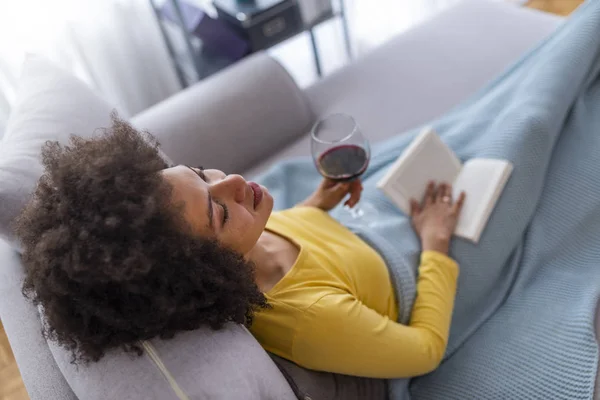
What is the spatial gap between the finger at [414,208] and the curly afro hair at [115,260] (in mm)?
589

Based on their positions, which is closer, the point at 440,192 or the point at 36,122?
the point at 36,122

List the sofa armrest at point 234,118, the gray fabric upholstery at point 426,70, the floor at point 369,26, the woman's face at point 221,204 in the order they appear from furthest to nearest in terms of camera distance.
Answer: the floor at point 369,26
the gray fabric upholstery at point 426,70
the sofa armrest at point 234,118
the woman's face at point 221,204

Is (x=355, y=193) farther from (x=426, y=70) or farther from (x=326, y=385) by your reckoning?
(x=426, y=70)

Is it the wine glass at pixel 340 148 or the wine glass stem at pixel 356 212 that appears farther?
the wine glass stem at pixel 356 212

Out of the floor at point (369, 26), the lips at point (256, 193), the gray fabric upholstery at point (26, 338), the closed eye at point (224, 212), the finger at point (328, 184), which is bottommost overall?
the floor at point (369, 26)

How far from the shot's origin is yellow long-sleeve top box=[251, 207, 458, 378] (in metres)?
0.85

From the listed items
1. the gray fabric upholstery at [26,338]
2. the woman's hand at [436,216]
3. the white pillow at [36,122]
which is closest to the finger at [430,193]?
the woman's hand at [436,216]

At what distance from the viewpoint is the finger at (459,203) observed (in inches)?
46.4

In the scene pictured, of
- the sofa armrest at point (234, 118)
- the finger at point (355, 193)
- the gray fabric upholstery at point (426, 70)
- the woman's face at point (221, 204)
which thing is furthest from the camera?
the gray fabric upholstery at point (426, 70)

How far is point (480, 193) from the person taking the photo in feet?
3.85

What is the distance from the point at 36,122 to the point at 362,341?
77cm

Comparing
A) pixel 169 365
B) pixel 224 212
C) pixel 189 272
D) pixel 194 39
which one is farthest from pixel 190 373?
pixel 194 39

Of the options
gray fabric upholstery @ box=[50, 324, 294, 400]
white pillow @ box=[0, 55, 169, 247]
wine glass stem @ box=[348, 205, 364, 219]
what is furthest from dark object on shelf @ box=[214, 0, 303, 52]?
gray fabric upholstery @ box=[50, 324, 294, 400]

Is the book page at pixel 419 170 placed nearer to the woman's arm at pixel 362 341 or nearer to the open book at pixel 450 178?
the open book at pixel 450 178
